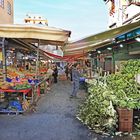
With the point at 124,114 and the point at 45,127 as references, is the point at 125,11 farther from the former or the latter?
the point at 45,127

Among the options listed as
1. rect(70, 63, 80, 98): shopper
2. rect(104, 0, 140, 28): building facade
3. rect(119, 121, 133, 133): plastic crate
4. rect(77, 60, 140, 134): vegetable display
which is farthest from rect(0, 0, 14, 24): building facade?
rect(119, 121, 133, 133): plastic crate

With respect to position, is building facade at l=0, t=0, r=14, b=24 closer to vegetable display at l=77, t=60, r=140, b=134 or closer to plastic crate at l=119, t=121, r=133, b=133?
vegetable display at l=77, t=60, r=140, b=134

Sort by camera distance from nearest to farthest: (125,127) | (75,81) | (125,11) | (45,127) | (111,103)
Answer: (125,127) → (111,103) → (45,127) → (75,81) → (125,11)

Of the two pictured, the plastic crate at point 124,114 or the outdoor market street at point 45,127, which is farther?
the plastic crate at point 124,114

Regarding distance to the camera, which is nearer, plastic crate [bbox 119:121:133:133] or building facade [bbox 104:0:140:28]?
plastic crate [bbox 119:121:133:133]

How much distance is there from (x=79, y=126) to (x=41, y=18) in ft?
214

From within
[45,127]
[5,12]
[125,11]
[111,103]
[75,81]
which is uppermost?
[5,12]


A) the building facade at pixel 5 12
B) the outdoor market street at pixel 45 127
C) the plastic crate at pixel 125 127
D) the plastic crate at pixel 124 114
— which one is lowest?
the outdoor market street at pixel 45 127

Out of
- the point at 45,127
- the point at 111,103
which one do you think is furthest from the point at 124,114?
the point at 45,127

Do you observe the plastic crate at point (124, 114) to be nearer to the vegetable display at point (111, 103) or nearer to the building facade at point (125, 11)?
the vegetable display at point (111, 103)

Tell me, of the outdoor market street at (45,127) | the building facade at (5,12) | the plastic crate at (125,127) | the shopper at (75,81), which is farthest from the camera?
the building facade at (5,12)

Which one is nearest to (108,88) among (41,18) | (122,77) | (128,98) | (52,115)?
(122,77)

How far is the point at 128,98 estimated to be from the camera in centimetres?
722

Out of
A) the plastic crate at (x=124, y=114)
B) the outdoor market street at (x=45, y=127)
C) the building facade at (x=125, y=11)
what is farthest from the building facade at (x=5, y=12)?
the plastic crate at (x=124, y=114)
